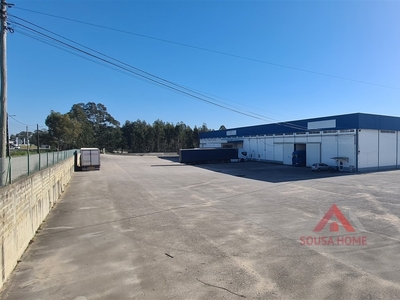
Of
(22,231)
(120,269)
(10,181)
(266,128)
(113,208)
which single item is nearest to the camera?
(120,269)

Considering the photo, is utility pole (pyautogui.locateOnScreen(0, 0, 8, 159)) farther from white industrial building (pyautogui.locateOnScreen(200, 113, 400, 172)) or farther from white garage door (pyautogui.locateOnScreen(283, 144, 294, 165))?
white garage door (pyautogui.locateOnScreen(283, 144, 294, 165))

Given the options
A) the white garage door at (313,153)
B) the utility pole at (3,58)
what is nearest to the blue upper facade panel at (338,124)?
the white garage door at (313,153)

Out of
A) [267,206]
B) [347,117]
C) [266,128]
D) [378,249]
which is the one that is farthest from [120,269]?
[266,128]

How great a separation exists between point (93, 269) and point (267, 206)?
8.75 m

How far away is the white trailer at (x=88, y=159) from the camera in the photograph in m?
35.8

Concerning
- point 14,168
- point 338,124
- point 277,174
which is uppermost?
point 338,124

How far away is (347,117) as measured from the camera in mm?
32531

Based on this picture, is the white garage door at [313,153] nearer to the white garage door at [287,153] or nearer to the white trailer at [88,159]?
the white garage door at [287,153]

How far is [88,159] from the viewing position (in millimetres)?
35875

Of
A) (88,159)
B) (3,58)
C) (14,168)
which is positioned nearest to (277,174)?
(88,159)

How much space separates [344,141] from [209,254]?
31.5 meters

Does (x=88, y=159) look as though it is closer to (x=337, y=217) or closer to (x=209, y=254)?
(x=337, y=217)

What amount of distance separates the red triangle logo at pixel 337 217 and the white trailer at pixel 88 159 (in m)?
30.9

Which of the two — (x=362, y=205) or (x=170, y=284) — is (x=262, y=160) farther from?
(x=170, y=284)
